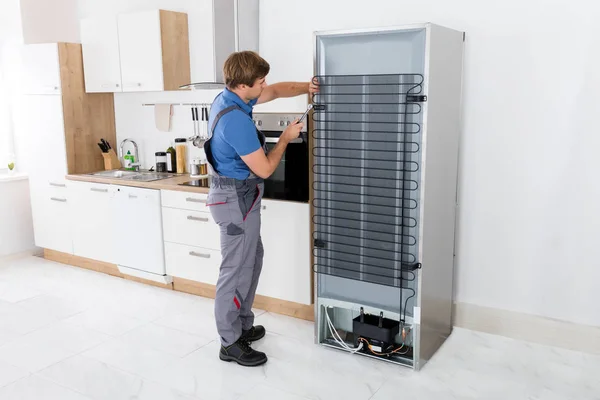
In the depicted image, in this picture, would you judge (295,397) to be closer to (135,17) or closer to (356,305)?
(356,305)

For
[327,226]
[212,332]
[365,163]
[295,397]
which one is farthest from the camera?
[212,332]

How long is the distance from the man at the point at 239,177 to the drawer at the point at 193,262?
698mm

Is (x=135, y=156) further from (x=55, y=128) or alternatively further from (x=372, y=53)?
(x=372, y=53)

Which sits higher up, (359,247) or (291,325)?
(359,247)

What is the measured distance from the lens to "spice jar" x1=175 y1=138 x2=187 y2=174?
14.8 ft

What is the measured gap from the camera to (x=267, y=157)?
9.46ft

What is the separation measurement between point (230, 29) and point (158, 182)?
45.9 inches

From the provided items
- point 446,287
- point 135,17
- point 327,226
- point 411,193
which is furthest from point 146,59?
point 446,287

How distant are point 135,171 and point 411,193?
273cm

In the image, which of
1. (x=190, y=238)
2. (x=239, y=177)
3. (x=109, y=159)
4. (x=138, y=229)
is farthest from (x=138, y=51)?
(x=239, y=177)

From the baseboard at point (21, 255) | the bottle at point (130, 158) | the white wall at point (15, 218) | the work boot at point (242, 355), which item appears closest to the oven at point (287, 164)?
the work boot at point (242, 355)

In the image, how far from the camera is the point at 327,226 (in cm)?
314

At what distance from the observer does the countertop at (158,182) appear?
3.87 m

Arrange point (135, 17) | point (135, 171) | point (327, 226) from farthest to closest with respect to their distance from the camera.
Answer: point (135, 171), point (135, 17), point (327, 226)
